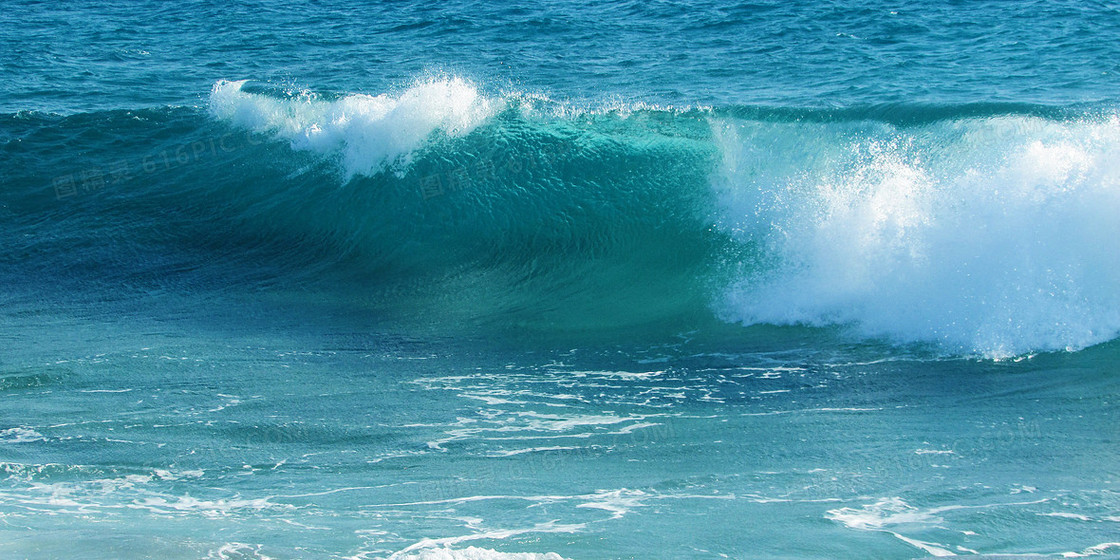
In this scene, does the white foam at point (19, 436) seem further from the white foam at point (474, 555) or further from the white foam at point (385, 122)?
the white foam at point (385, 122)

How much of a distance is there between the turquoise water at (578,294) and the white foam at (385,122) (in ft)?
0.17

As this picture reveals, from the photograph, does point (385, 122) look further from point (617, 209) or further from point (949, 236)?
point (949, 236)

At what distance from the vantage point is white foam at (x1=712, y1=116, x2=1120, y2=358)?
30.1 feet

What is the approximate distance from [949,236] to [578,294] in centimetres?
383

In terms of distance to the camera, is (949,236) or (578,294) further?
(578,294)

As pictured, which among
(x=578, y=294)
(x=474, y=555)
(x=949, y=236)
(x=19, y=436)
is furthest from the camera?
(x=578, y=294)

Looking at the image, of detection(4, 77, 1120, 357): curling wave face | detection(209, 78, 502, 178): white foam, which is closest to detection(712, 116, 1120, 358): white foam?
detection(4, 77, 1120, 357): curling wave face

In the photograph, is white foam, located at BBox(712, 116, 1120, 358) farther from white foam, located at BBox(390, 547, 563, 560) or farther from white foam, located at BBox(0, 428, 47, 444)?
white foam, located at BBox(0, 428, 47, 444)

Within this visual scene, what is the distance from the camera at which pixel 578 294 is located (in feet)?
34.7

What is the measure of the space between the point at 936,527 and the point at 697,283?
15.9 feet

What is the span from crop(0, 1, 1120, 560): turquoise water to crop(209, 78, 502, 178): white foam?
0.05 metres

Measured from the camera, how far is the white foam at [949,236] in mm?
9164

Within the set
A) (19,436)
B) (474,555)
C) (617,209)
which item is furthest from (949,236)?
(19,436)

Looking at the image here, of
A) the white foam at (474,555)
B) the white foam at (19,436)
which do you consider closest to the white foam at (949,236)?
the white foam at (474,555)
